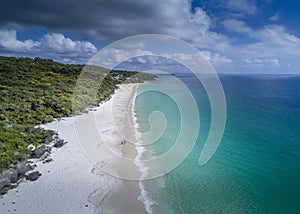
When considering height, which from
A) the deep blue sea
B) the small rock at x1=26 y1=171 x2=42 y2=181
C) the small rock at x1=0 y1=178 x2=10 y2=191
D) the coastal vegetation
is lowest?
the deep blue sea

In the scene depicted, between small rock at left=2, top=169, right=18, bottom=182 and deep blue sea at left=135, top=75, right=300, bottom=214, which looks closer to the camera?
deep blue sea at left=135, top=75, right=300, bottom=214

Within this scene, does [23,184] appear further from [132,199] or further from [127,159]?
[127,159]

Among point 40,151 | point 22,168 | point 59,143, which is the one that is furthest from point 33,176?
point 59,143

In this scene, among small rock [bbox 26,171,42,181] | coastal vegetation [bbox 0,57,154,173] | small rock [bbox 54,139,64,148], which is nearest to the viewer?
small rock [bbox 26,171,42,181]

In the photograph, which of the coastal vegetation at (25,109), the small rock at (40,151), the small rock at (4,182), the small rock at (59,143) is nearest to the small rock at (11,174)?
the small rock at (4,182)

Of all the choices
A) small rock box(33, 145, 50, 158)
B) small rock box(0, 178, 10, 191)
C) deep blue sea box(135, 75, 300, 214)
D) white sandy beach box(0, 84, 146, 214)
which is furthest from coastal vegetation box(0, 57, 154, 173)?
deep blue sea box(135, 75, 300, 214)

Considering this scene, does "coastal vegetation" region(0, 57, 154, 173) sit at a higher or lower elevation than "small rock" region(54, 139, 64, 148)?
higher

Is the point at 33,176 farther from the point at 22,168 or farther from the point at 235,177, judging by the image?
the point at 235,177

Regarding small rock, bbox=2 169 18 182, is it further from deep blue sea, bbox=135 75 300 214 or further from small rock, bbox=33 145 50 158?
deep blue sea, bbox=135 75 300 214
